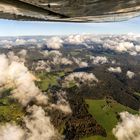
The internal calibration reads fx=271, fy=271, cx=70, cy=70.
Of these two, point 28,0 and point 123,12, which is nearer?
point 28,0

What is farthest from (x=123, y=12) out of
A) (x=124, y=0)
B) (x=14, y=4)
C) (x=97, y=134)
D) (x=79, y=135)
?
(x=79, y=135)

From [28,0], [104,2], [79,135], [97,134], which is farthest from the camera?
[79,135]

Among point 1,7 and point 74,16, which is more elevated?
point 1,7

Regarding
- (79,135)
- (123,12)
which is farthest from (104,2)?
(79,135)

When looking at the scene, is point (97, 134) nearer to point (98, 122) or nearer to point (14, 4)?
point (98, 122)

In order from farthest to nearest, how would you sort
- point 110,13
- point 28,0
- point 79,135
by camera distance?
point 79,135 → point 110,13 → point 28,0

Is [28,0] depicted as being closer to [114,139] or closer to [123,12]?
[123,12]

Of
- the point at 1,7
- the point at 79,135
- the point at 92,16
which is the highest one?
the point at 1,7
